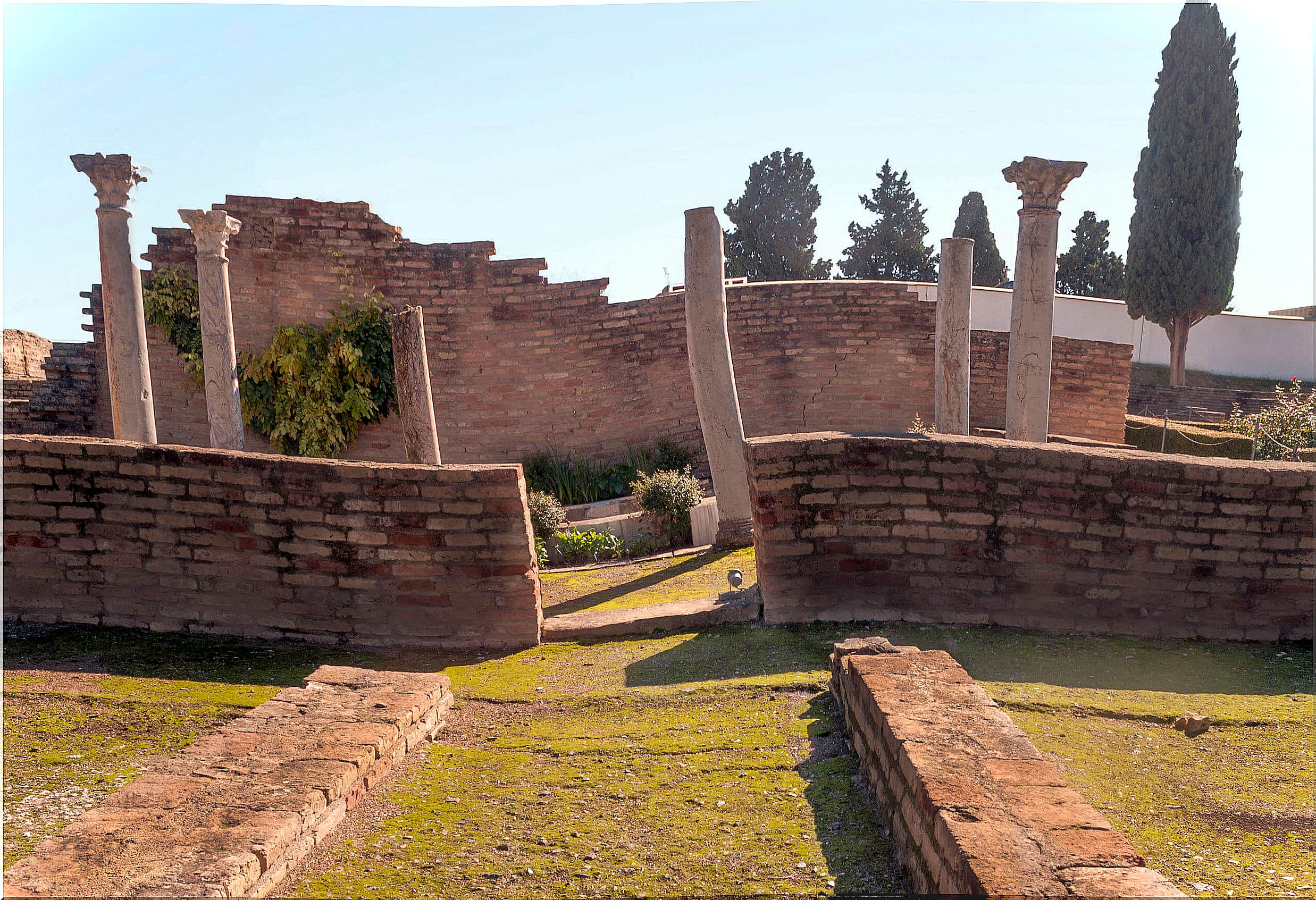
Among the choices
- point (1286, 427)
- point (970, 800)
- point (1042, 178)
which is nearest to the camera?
point (970, 800)

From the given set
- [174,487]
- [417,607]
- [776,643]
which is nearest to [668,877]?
[776,643]

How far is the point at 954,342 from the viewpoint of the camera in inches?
448

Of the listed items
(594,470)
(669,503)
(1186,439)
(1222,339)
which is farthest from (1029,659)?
(1222,339)

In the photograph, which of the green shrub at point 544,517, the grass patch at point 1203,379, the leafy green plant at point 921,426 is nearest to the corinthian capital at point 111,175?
Answer: the green shrub at point 544,517

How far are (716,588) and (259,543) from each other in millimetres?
3339

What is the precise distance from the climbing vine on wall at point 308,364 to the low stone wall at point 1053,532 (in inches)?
391

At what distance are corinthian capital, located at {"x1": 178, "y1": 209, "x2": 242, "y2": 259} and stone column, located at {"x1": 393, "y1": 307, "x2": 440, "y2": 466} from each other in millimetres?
3451

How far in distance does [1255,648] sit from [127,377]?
10.9 meters

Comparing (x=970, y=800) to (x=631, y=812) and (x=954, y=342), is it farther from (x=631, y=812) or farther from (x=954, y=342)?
(x=954, y=342)

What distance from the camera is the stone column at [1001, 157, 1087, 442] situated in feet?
29.6

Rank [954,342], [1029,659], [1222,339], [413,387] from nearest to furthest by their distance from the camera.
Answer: [1029,659], [413,387], [954,342], [1222,339]

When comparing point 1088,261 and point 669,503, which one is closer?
point 669,503

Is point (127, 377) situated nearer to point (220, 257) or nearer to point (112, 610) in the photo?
point (220, 257)

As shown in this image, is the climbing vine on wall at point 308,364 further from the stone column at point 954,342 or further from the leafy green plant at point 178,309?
the stone column at point 954,342
